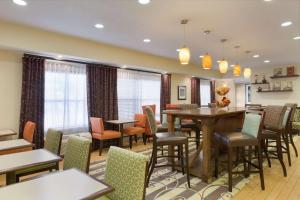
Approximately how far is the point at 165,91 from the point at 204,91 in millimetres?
2996

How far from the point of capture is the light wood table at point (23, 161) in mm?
1687

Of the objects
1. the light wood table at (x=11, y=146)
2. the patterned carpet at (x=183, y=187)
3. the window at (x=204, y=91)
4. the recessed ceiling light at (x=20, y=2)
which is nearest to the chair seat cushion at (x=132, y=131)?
the patterned carpet at (x=183, y=187)

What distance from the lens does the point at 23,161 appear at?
183 centimetres

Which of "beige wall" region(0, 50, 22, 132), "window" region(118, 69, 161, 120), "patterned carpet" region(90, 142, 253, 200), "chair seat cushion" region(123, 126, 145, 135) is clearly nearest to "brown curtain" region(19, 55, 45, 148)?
"beige wall" region(0, 50, 22, 132)

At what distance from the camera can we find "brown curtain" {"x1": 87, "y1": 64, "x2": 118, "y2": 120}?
519 cm

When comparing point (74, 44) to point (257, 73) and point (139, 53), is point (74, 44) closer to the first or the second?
point (139, 53)

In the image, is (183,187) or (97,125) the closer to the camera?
(183,187)

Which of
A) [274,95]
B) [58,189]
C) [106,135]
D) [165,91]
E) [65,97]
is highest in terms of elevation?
[165,91]

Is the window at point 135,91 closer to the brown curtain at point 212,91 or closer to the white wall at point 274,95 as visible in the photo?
the brown curtain at point 212,91

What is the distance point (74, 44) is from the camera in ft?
Result: 14.4

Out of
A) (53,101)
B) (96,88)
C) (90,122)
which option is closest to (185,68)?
(96,88)

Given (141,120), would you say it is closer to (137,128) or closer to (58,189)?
(137,128)

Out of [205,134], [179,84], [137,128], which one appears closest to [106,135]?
[137,128]

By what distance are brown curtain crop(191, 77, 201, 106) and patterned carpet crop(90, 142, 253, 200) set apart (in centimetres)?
534
